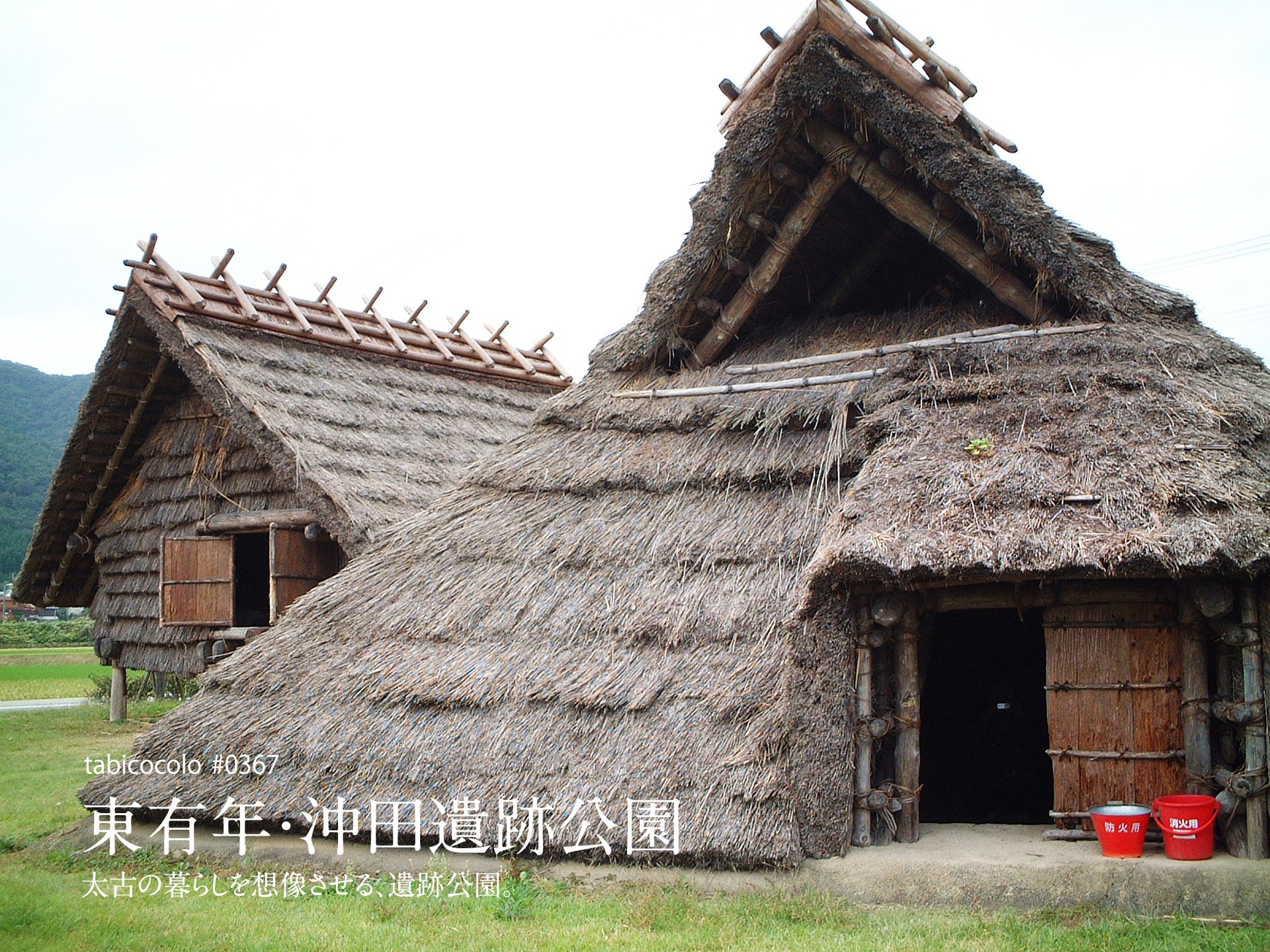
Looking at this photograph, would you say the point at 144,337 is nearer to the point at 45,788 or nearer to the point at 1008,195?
the point at 45,788

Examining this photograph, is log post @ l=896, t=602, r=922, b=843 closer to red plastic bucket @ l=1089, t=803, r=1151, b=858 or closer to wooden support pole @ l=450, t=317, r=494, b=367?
red plastic bucket @ l=1089, t=803, r=1151, b=858

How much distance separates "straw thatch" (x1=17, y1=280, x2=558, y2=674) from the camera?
12.7 m

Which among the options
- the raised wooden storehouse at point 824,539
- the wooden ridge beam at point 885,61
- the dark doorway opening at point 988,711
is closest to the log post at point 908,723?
the raised wooden storehouse at point 824,539

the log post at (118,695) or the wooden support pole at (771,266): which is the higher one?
the wooden support pole at (771,266)

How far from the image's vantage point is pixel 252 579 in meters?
17.1

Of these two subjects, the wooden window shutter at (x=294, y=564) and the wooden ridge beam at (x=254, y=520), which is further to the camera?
the wooden ridge beam at (x=254, y=520)

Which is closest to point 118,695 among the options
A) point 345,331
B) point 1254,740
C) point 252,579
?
point 252,579

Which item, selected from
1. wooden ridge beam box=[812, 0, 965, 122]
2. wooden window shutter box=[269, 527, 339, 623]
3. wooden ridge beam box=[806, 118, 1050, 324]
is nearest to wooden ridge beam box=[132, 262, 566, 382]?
wooden window shutter box=[269, 527, 339, 623]

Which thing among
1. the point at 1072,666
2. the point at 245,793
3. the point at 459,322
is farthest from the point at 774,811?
the point at 459,322

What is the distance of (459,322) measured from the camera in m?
18.3

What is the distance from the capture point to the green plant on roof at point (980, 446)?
276 inches

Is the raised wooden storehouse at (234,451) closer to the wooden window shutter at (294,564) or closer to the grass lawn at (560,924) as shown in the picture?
the wooden window shutter at (294,564)

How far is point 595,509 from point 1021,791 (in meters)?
5.45

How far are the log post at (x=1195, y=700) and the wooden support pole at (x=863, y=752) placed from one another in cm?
180
